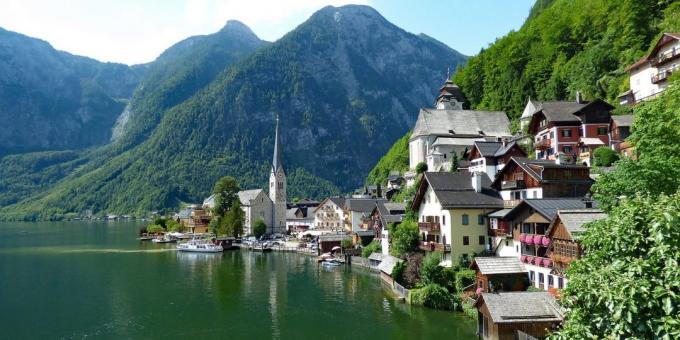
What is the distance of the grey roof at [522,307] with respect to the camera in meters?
29.8

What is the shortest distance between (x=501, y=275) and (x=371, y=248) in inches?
1480

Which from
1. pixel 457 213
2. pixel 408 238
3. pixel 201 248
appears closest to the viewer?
pixel 457 213

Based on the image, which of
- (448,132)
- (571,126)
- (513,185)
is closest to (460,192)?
(513,185)

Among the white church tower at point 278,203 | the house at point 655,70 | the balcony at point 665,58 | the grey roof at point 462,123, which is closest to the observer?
the balcony at point 665,58

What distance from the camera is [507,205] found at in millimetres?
46094

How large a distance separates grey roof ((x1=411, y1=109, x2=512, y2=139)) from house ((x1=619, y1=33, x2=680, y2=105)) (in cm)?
2866

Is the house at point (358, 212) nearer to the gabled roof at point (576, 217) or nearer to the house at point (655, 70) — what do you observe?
the house at point (655, 70)

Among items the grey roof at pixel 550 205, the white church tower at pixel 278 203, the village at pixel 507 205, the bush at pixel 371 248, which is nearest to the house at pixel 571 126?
the village at pixel 507 205

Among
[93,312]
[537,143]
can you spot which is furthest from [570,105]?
[93,312]

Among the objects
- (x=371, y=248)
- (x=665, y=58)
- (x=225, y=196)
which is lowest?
(x=371, y=248)

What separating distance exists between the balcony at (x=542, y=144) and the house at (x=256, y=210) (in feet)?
270

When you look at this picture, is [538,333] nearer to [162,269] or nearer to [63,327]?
[63,327]

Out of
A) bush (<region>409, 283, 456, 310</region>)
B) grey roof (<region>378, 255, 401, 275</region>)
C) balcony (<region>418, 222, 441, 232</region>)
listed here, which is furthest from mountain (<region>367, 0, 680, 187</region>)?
bush (<region>409, 283, 456, 310</region>)

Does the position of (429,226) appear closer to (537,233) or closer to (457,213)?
(457,213)
